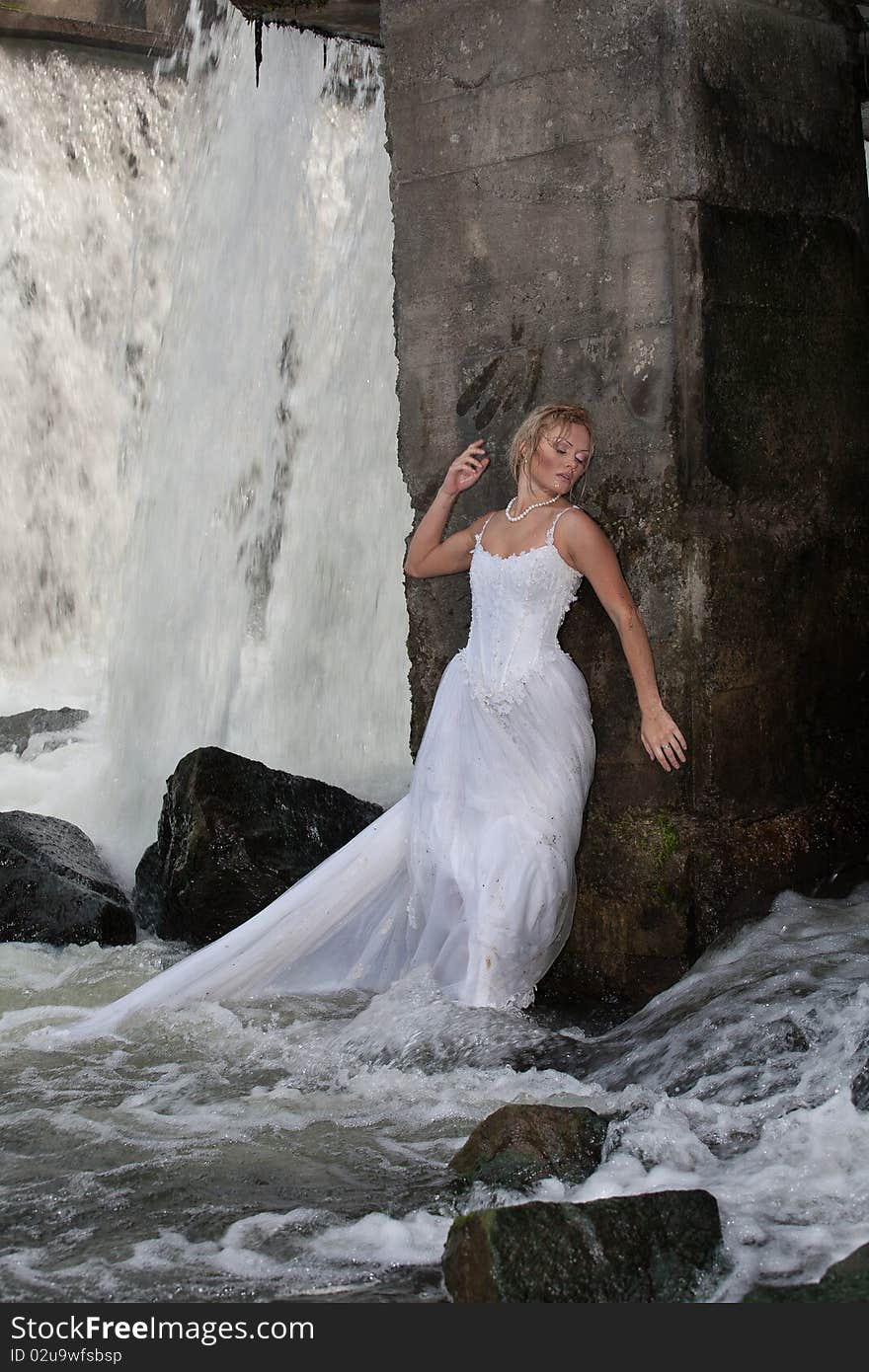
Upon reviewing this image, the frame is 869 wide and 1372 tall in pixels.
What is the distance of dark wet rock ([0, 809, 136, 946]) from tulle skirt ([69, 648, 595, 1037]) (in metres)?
1.44

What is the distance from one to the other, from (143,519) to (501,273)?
7.06m

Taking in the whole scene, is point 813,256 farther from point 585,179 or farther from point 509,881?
point 509,881

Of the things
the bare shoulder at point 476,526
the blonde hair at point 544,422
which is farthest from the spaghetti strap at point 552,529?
the bare shoulder at point 476,526

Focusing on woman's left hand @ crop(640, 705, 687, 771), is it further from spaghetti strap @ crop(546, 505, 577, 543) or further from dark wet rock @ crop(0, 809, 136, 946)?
dark wet rock @ crop(0, 809, 136, 946)

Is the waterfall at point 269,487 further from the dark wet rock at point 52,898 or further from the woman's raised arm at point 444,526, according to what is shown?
the woman's raised arm at point 444,526

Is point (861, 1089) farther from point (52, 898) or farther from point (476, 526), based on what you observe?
point (52, 898)

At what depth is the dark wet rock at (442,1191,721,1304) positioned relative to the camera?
3645mm

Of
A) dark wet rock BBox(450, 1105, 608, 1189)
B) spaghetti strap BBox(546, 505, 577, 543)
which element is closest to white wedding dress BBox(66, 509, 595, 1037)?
spaghetti strap BBox(546, 505, 577, 543)

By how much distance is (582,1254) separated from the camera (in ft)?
12.1

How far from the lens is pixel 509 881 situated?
19.9 feet

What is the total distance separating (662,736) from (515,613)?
0.71 m

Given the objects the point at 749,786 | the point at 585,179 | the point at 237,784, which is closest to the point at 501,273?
the point at 585,179

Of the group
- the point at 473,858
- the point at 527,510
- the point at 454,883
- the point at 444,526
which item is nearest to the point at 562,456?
the point at 527,510

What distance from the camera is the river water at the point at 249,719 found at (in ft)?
14.3
